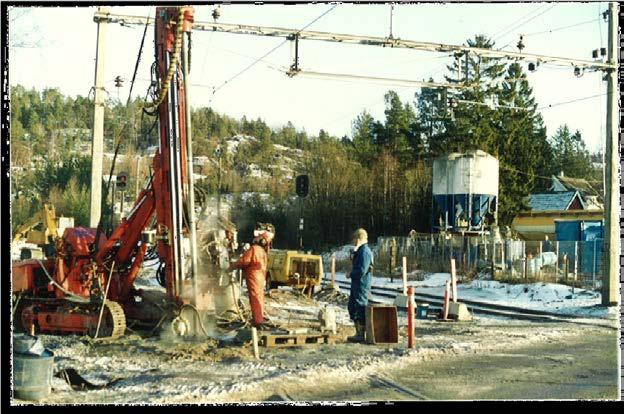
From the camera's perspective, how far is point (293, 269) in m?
16.2

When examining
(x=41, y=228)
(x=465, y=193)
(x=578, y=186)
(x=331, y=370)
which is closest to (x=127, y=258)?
(x=41, y=228)

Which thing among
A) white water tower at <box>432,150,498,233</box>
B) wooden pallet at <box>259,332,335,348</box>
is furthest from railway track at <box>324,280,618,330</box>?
wooden pallet at <box>259,332,335,348</box>

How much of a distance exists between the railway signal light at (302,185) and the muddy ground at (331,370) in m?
2.43

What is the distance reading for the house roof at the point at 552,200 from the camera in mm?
15883

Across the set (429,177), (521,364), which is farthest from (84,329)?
(429,177)

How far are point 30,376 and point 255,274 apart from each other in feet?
11.9

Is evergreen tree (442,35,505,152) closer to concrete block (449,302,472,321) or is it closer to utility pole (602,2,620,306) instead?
utility pole (602,2,620,306)

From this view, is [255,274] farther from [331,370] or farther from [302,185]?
[302,185]

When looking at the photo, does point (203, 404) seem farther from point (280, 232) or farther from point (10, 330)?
point (280, 232)

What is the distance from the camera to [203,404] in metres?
9.37

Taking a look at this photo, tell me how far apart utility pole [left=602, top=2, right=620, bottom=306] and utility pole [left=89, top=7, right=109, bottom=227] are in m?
8.91

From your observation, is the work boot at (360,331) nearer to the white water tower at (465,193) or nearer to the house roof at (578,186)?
the white water tower at (465,193)

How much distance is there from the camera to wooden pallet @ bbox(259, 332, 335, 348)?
11.6 meters

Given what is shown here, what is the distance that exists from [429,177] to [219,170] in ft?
14.7
